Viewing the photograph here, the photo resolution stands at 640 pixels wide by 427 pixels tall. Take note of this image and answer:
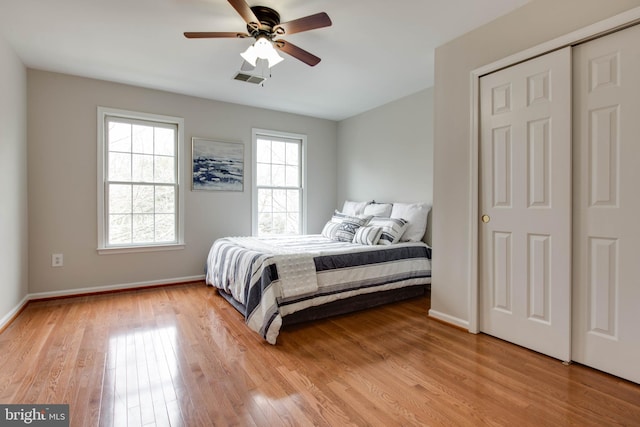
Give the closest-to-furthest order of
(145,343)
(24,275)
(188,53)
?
(145,343) < (188,53) < (24,275)

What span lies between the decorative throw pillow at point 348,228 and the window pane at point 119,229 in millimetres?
2580

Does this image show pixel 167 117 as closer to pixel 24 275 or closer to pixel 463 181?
pixel 24 275

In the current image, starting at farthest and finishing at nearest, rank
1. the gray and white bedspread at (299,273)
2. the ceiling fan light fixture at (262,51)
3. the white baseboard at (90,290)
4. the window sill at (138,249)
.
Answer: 1. the window sill at (138,249)
2. the white baseboard at (90,290)
3. the gray and white bedspread at (299,273)
4. the ceiling fan light fixture at (262,51)

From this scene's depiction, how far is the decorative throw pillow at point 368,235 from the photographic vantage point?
11.6 ft

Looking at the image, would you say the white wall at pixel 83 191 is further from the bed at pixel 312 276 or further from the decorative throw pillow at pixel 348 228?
the decorative throw pillow at pixel 348 228

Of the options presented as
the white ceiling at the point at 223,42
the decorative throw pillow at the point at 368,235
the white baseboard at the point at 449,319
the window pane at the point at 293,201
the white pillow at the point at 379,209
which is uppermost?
the white ceiling at the point at 223,42

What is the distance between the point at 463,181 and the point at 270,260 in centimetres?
178

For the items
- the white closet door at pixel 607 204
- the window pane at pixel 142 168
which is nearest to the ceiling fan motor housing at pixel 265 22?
the white closet door at pixel 607 204

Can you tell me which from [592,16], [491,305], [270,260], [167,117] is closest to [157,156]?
[167,117]

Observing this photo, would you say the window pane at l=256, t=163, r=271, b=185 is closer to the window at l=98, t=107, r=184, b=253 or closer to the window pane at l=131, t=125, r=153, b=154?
the window at l=98, t=107, r=184, b=253

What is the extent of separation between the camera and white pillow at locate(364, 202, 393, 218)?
164 inches

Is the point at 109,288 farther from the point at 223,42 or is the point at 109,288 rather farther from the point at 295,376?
the point at 223,42

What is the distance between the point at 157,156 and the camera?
4004 millimetres

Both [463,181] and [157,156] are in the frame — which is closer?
[463,181]
